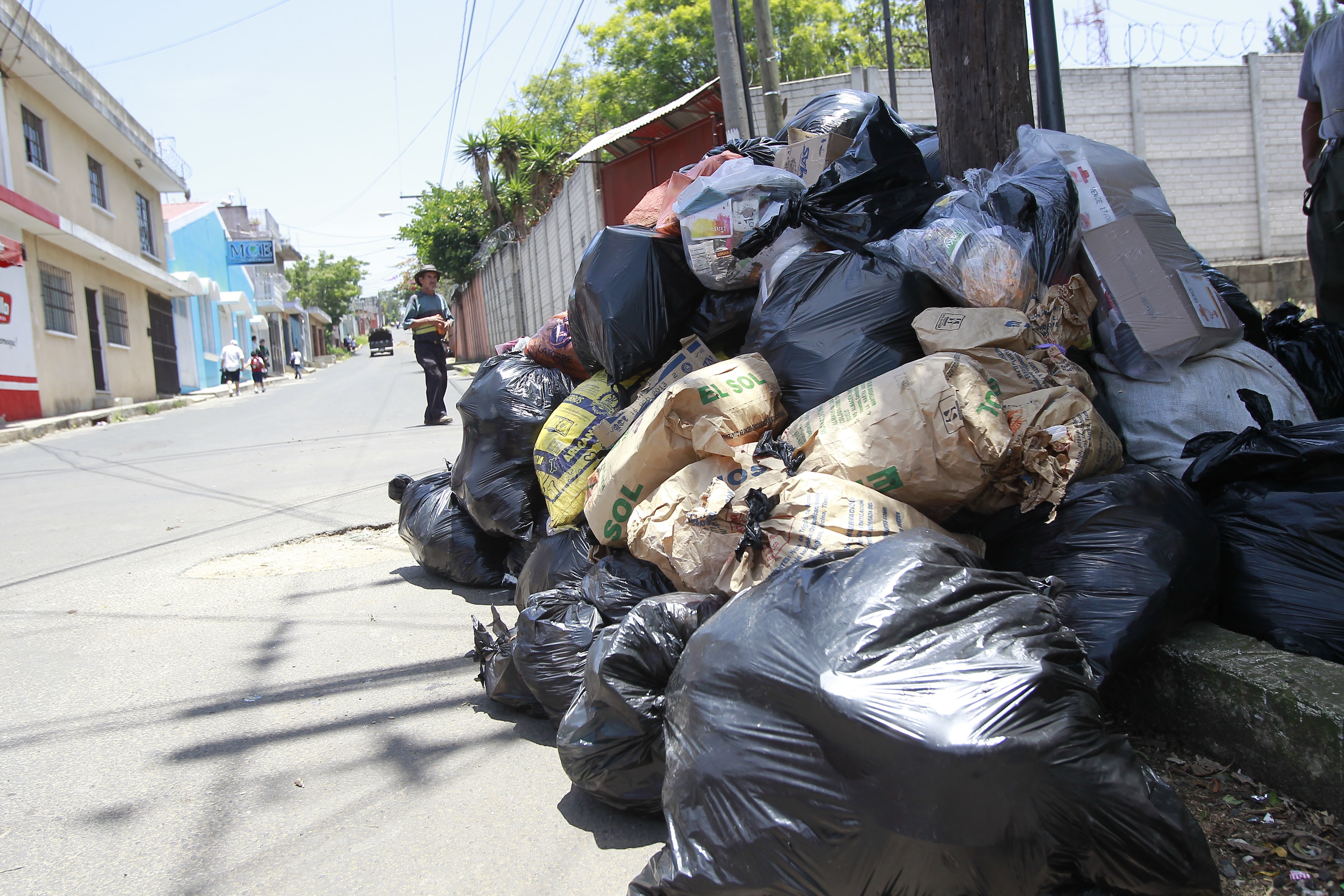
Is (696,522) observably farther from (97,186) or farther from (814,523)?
(97,186)

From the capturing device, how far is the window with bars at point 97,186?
57.3 ft

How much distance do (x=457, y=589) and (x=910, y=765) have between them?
8.58 feet

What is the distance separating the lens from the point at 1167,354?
2.39m

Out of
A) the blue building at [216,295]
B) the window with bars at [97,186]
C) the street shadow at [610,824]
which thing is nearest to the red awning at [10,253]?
the window with bars at [97,186]

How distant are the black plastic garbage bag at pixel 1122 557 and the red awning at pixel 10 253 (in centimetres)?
1504

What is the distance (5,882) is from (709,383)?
6.06 ft

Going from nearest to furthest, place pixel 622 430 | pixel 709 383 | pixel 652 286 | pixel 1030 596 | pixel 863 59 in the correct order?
pixel 1030 596
pixel 709 383
pixel 622 430
pixel 652 286
pixel 863 59

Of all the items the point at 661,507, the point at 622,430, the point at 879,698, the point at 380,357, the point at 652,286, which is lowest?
the point at 879,698

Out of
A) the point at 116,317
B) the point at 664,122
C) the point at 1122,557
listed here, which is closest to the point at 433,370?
the point at 664,122

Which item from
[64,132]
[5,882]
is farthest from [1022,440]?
[64,132]

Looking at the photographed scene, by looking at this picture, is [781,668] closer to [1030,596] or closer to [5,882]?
[1030,596]

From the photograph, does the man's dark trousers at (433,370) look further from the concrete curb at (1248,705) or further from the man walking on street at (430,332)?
the concrete curb at (1248,705)

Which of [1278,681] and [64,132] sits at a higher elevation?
[64,132]

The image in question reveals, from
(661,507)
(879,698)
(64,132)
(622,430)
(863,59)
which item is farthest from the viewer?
(863,59)
